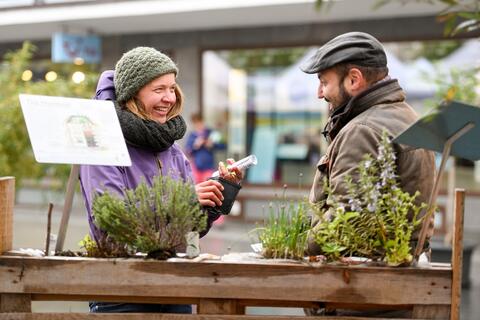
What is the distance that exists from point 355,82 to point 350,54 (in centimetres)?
12

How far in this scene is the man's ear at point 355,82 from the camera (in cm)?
315

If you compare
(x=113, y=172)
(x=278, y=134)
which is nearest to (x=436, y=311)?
(x=113, y=172)

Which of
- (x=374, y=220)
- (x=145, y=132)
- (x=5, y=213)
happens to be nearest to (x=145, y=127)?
(x=145, y=132)

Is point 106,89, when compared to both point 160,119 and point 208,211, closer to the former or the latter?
point 160,119

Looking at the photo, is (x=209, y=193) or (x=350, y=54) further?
(x=209, y=193)

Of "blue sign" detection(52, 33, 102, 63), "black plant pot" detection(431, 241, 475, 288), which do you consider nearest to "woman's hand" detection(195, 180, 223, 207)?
"black plant pot" detection(431, 241, 475, 288)

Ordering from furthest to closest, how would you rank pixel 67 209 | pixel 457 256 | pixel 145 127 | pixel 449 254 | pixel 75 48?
pixel 75 48
pixel 449 254
pixel 145 127
pixel 67 209
pixel 457 256

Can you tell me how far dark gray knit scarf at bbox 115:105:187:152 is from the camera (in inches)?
133

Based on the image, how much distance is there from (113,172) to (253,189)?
37.5ft

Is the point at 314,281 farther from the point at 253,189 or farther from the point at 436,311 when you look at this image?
the point at 253,189

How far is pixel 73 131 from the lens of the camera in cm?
295

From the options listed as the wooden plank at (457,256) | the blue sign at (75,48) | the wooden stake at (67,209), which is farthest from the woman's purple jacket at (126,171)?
the blue sign at (75,48)

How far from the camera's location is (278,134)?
1468cm

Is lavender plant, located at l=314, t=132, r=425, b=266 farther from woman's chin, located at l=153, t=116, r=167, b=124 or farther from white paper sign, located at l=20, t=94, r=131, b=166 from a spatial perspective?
woman's chin, located at l=153, t=116, r=167, b=124
